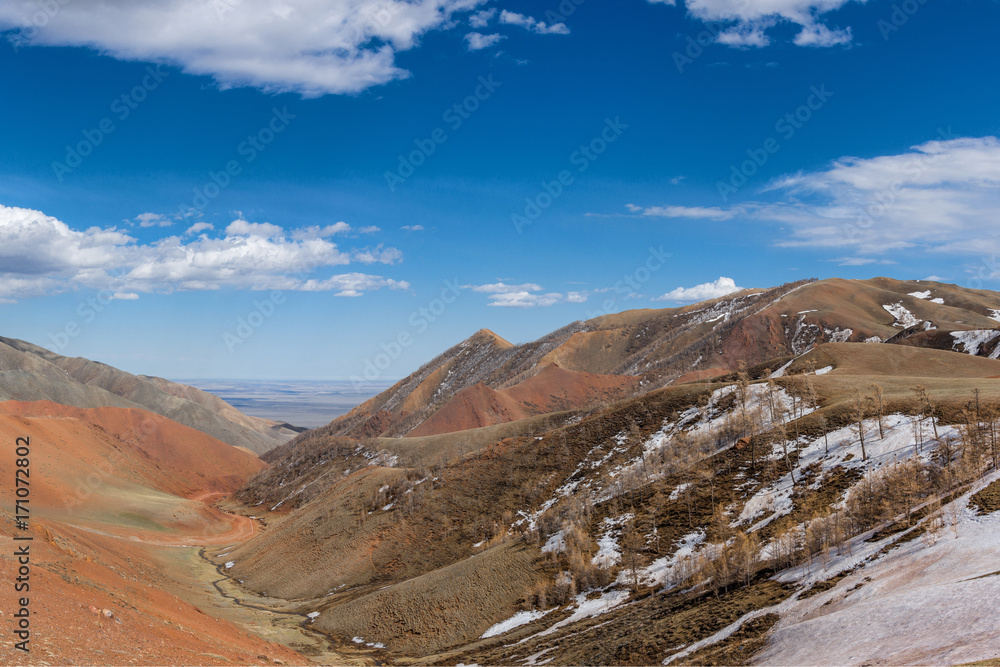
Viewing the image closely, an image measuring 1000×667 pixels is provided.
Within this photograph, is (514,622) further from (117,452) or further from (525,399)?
(117,452)

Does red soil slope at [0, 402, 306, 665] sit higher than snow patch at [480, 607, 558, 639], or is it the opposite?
red soil slope at [0, 402, 306, 665]

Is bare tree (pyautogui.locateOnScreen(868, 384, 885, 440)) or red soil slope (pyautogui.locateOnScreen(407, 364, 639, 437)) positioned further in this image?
red soil slope (pyautogui.locateOnScreen(407, 364, 639, 437))

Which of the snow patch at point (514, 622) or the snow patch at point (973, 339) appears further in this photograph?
the snow patch at point (973, 339)

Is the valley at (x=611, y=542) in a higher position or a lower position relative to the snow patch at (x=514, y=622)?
higher

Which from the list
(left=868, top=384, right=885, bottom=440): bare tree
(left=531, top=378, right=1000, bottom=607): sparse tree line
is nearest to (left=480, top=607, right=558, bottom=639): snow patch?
(left=531, top=378, right=1000, bottom=607): sparse tree line

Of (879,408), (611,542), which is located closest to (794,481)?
(879,408)

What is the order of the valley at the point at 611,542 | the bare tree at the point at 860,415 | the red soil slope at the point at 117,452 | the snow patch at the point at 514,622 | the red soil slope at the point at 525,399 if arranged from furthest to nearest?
the red soil slope at the point at 525,399 → the red soil slope at the point at 117,452 → the bare tree at the point at 860,415 → the snow patch at the point at 514,622 → the valley at the point at 611,542

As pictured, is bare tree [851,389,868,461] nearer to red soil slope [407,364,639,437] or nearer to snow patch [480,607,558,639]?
snow patch [480,607,558,639]

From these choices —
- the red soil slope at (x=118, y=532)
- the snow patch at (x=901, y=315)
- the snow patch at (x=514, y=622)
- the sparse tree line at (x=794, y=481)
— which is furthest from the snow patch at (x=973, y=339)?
the red soil slope at (x=118, y=532)

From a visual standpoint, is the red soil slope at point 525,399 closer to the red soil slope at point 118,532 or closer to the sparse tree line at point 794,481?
the red soil slope at point 118,532
